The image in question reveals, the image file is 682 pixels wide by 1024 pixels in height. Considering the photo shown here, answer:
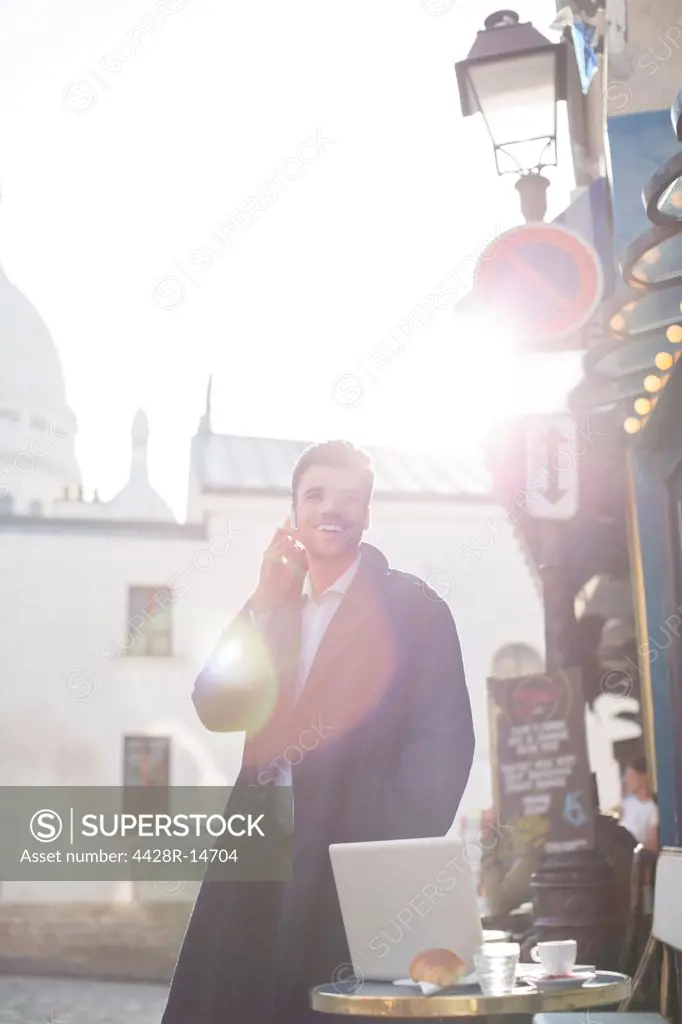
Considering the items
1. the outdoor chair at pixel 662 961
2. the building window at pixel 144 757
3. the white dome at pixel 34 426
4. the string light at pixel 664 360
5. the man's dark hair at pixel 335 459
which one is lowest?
the outdoor chair at pixel 662 961

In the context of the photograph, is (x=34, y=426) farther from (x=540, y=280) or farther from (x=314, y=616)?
(x=540, y=280)

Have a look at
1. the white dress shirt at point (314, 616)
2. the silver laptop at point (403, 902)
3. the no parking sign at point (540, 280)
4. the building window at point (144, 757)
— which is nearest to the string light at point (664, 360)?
the no parking sign at point (540, 280)

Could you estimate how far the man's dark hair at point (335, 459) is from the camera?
4.46 m

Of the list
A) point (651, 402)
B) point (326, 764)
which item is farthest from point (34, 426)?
point (651, 402)

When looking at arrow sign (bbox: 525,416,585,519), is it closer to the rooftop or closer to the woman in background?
the rooftop

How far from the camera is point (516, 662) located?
6.18m

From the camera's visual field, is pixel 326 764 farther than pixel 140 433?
No

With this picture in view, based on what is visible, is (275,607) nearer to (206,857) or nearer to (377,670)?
(377,670)

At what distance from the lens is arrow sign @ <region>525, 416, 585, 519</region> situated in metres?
4.68

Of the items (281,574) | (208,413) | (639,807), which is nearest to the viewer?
(281,574)

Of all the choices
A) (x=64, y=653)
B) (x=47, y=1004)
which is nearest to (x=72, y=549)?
(x=64, y=653)

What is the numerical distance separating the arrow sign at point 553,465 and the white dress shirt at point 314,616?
0.84 meters

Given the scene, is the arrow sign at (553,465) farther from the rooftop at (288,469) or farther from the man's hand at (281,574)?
the man's hand at (281,574)

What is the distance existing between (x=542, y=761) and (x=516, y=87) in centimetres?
278
